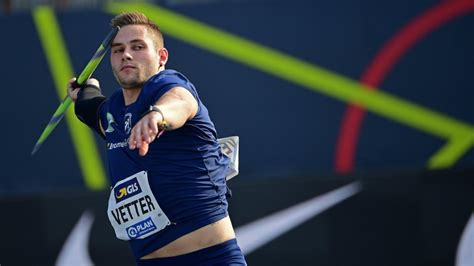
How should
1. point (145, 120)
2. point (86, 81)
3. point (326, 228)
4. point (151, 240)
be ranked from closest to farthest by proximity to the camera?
point (145, 120) < point (151, 240) < point (86, 81) < point (326, 228)

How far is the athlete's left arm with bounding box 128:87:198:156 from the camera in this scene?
325 cm

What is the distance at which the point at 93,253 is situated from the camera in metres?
6.83

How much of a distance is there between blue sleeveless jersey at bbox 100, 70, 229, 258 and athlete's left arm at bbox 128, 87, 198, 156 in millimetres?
153

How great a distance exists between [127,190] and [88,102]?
2.83 feet

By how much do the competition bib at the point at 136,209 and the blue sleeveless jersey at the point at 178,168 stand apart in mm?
26

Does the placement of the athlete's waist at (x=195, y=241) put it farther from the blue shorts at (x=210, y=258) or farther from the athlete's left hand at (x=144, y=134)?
the athlete's left hand at (x=144, y=134)

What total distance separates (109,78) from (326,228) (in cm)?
203

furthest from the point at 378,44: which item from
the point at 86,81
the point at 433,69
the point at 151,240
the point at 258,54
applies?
the point at 151,240

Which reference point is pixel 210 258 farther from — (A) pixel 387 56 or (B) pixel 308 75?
(A) pixel 387 56

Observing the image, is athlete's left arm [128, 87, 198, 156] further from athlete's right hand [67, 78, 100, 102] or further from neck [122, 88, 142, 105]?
athlete's right hand [67, 78, 100, 102]

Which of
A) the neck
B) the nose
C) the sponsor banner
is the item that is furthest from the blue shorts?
the sponsor banner

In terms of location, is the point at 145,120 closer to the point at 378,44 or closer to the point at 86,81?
the point at 86,81

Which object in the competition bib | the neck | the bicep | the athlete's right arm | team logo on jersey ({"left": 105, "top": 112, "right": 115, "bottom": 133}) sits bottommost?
the competition bib

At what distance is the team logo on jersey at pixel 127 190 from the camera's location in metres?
4.19
